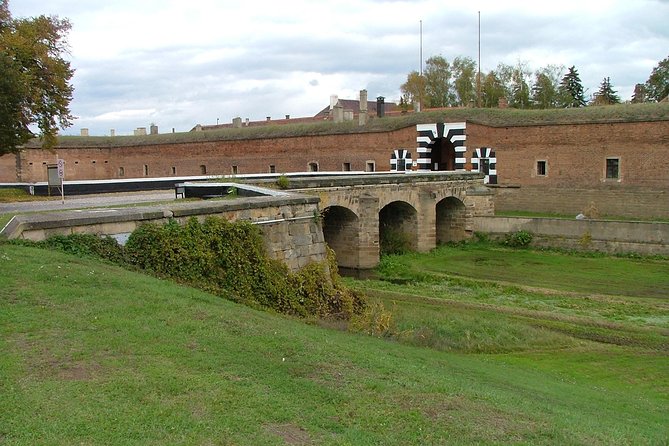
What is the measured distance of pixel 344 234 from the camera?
24.3 metres

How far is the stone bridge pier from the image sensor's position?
23453 mm

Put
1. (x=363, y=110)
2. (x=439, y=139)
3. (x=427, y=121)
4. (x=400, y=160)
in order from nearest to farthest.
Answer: (x=427, y=121), (x=400, y=160), (x=439, y=139), (x=363, y=110)

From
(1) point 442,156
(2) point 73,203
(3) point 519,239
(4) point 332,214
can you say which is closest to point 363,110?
(1) point 442,156

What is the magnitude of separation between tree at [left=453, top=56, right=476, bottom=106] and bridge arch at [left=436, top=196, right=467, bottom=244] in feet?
98.7

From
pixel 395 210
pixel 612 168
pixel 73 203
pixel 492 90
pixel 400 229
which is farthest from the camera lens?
pixel 492 90

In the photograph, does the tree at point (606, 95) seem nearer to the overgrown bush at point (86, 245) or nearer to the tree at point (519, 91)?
the tree at point (519, 91)

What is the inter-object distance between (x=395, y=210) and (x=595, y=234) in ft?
25.0

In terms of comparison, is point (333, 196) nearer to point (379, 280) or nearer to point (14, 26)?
point (379, 280)

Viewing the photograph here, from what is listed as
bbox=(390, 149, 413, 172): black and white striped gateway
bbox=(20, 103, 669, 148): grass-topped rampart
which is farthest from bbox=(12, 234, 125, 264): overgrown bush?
bbox=(390, 149, 413, 172): black and white striped gateway

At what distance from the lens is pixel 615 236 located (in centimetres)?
2512

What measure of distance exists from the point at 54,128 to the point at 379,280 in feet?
41.3

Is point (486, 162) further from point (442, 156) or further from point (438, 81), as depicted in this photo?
point (438, 81)

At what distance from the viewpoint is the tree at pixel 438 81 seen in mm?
60219

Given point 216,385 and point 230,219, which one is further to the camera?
point 230,219
